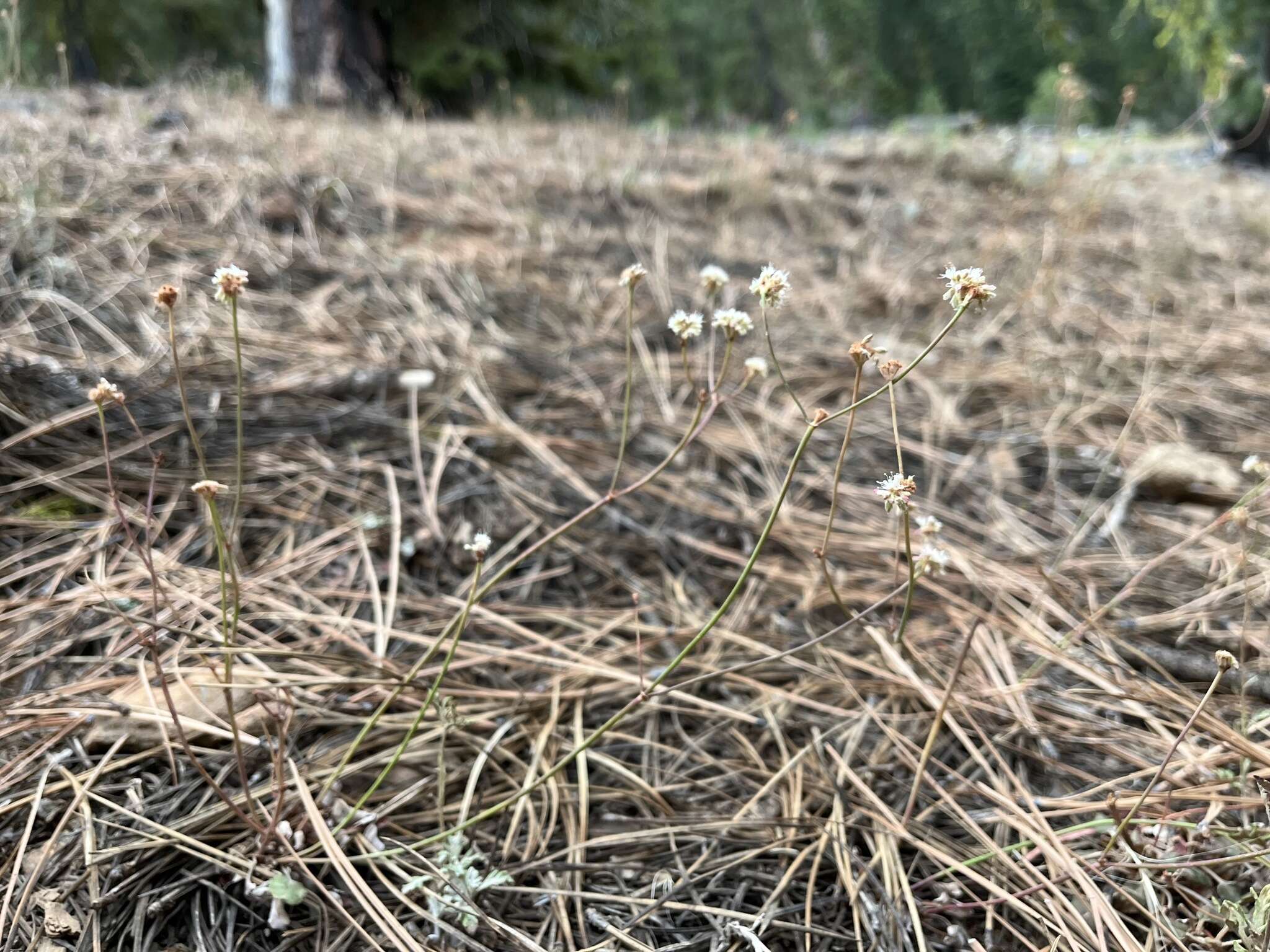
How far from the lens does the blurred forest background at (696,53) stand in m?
5.79

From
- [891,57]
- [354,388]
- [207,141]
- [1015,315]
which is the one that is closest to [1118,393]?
[1015,315]

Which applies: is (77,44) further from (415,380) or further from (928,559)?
(928,559)

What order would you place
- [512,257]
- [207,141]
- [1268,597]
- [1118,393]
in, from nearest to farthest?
[1268,597] < [1118,393] < [512,257] < [207,141]

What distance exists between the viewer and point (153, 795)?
3.36ft

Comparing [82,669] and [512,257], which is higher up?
[512,257]

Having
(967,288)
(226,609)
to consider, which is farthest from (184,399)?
(967,288)

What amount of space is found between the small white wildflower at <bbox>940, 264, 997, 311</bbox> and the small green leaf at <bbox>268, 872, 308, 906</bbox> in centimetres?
110

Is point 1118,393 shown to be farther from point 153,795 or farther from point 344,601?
point 153,795

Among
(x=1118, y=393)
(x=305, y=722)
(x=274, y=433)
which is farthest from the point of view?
(x=1118, y=393)

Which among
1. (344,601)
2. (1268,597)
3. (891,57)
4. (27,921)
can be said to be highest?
(891,57)

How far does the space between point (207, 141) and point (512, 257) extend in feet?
5.18

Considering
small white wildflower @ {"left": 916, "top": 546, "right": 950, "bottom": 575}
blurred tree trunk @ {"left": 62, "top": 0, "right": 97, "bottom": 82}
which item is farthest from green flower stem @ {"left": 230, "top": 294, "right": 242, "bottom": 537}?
blurred tree trunk @ {"left": 62, "top": 0, "right": 97, "bottom": 82}

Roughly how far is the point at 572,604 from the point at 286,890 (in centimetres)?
73

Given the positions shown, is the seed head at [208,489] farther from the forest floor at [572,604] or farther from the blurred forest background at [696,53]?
the blurred forest background at [696,53]
